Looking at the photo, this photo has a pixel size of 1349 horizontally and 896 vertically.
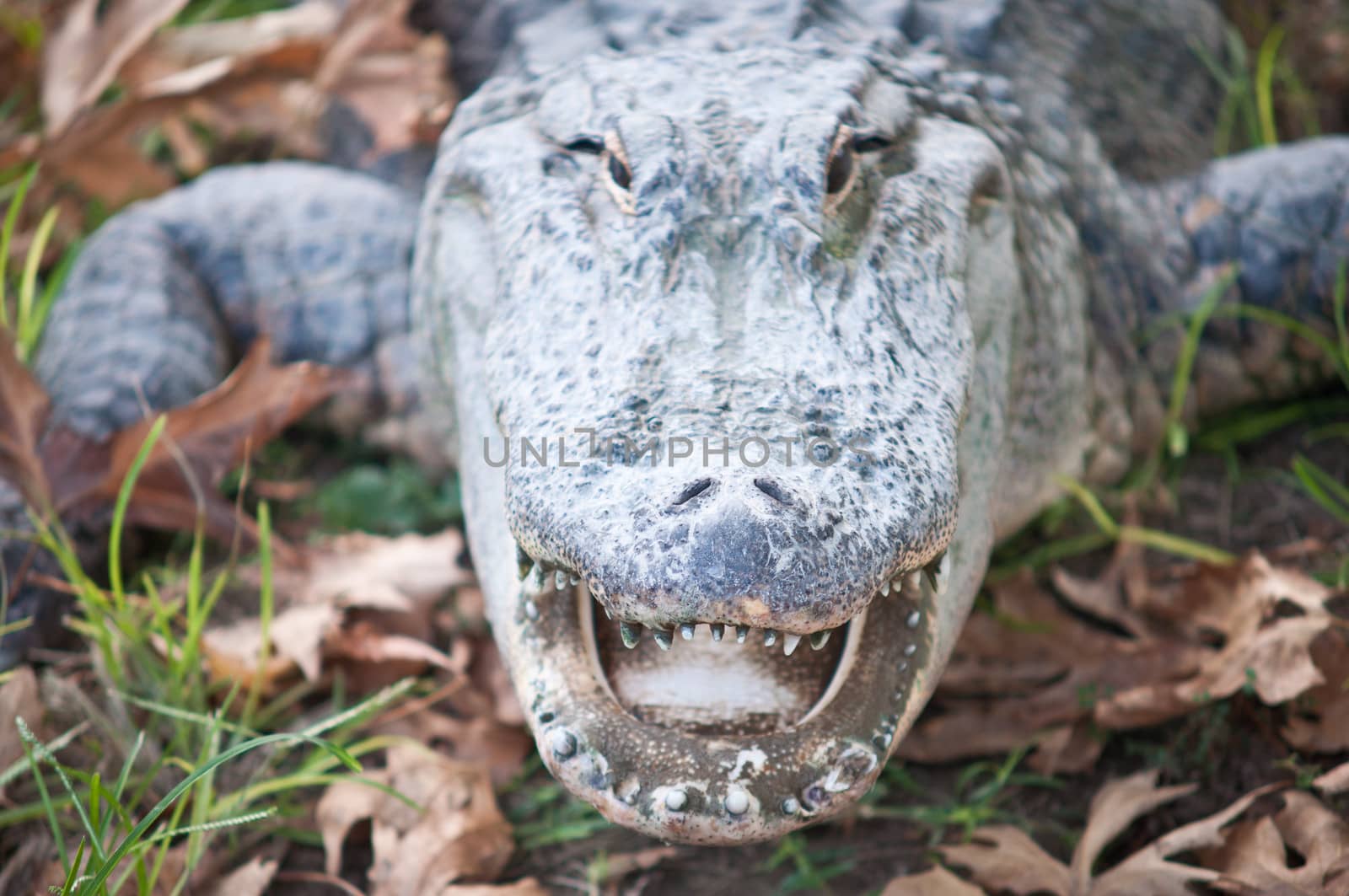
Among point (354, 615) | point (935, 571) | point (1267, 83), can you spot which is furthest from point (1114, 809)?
point (1267, 83)

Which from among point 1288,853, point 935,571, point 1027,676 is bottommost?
point 1027,676

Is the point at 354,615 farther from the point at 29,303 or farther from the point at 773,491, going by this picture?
the point at 773,491

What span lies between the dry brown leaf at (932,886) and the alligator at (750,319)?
332 mm

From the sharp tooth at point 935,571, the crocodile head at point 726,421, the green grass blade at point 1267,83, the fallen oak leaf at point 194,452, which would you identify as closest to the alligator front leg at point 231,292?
the fallen oak leaf at point 194,452

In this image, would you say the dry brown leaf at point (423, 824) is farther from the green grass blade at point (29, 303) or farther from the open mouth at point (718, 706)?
the green grass blade at point (29, 303)

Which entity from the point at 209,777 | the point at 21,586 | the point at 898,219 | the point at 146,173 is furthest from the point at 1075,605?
the point at 146,173

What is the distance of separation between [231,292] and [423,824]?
5.85ft

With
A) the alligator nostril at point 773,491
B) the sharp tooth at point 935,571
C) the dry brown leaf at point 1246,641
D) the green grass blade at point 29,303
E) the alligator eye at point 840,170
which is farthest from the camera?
the green grass blade at point 29,303

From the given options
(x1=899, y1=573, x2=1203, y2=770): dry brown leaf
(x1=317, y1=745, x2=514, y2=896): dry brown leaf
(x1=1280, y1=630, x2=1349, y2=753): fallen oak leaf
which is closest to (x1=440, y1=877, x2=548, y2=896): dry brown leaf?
(x1=317, y1=745, x2=514, y2=896): dry brown leaf

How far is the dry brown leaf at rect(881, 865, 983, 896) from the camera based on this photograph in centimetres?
200

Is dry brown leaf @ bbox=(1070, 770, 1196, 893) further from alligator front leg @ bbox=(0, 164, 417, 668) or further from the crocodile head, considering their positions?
alligator front leg @ bbox=(0, 164, 417, 668)

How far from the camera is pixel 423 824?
2.25 metres

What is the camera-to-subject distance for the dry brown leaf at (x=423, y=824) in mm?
2182

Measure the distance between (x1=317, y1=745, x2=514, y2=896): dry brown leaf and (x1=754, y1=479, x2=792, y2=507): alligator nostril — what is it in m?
1.04
